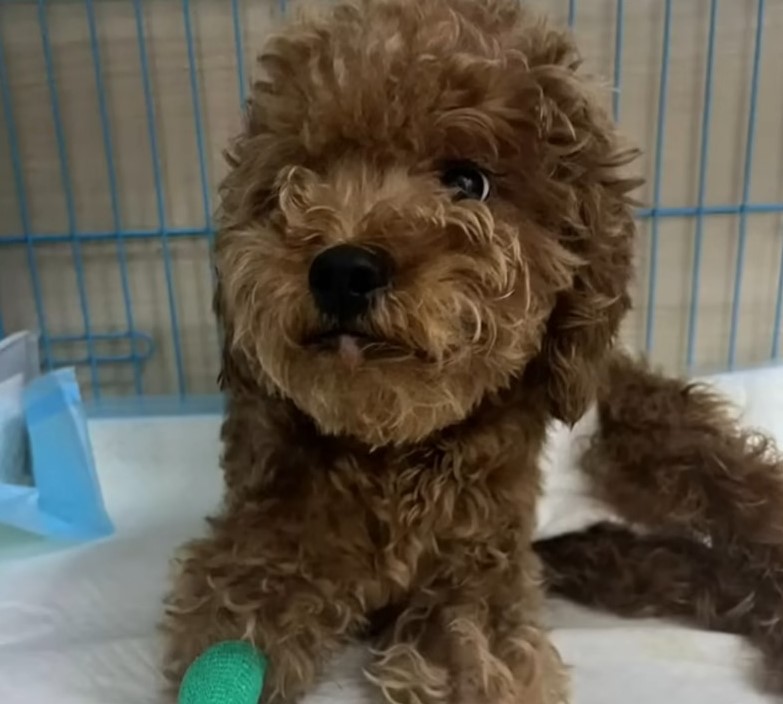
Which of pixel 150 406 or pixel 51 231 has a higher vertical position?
pixel 51 231

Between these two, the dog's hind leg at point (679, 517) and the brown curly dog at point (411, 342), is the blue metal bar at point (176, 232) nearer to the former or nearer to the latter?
the dog's hind leg at point (679, 517)

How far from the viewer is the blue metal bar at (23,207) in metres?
1.16

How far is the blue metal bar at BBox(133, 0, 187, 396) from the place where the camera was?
1149 mm

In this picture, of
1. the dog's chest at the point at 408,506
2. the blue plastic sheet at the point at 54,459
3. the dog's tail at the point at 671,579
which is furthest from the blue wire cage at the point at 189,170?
the dog's chest at the point at 408,506

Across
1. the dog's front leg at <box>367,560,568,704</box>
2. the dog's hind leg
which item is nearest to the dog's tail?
the dog's hind leg

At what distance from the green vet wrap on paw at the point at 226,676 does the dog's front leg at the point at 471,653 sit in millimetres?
90

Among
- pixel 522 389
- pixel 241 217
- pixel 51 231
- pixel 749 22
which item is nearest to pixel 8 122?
pixel 51 231

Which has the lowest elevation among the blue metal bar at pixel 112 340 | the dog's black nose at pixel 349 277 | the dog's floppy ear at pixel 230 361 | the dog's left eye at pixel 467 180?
the blue metal bar at pixel 112 340

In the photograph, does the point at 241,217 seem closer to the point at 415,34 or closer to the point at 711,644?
the point at 415,34

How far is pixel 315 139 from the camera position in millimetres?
703

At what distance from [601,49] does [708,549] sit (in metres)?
0.54

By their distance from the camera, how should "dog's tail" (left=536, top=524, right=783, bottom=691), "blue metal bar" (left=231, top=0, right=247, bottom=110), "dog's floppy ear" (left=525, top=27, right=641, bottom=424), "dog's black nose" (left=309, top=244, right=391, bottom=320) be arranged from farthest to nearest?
"blue metal bar" (left=231, top=0, right=247, bottom=110) < "dog's tail" (left=536, top=524, right=783, bottom=691) < "dog's floppy ear" (left=525, top=27, right=641, bottom=424) < "dog's black nose" (left=309, top=244, right=391, bottom=320)

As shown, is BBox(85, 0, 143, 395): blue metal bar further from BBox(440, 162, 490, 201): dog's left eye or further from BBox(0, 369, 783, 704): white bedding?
BBox(440, 162, 490, 201): dog's left eye

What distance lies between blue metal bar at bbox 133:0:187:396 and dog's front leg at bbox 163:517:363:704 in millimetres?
503
